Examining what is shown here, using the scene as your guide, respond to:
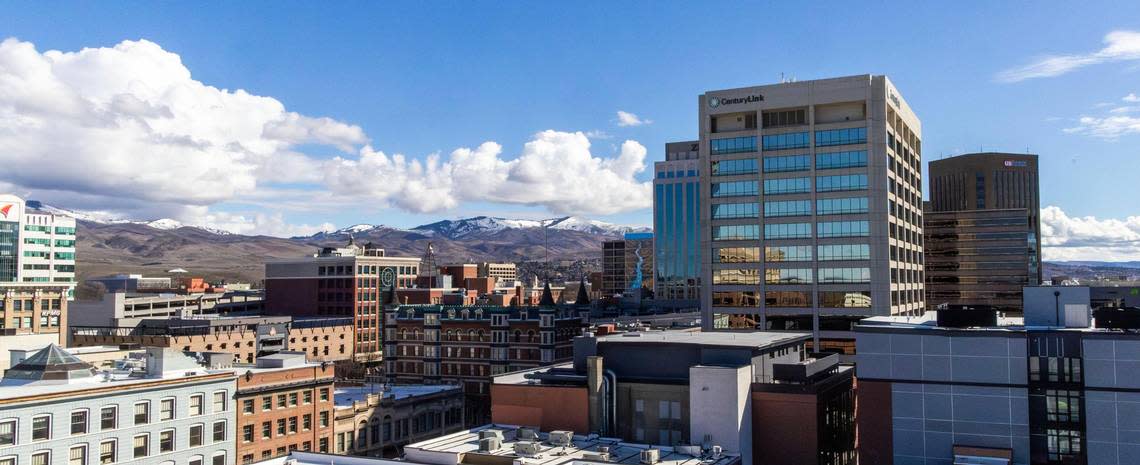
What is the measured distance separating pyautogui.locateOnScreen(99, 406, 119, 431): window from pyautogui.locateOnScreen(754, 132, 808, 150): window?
87.7m

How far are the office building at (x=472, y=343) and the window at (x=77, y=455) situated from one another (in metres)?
67.1

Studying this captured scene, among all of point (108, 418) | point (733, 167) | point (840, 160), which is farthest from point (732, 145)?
point (108, 418)

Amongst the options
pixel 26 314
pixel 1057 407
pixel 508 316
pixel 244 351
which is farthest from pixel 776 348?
pixel 26 314

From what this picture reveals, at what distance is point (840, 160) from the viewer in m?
116

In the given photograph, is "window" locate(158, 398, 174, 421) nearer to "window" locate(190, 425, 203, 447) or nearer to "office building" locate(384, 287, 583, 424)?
"window" locate(190, 425, 203, 447)

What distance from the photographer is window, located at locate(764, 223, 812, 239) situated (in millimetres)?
117875

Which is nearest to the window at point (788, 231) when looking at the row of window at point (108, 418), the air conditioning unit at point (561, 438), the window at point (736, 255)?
the window at point (736, 255)

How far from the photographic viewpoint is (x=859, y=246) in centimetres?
11512

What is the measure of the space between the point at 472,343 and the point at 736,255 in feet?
150

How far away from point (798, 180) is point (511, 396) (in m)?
66.4

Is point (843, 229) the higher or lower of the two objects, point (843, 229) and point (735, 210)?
the lower

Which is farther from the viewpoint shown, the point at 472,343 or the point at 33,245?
the point at 33,245

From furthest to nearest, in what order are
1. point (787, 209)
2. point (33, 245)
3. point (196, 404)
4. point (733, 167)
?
point (33, 245) → point (733, 167) → point (787, 209) → point (196, 404)

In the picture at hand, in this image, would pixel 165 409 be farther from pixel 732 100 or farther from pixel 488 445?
pixel 732 100
